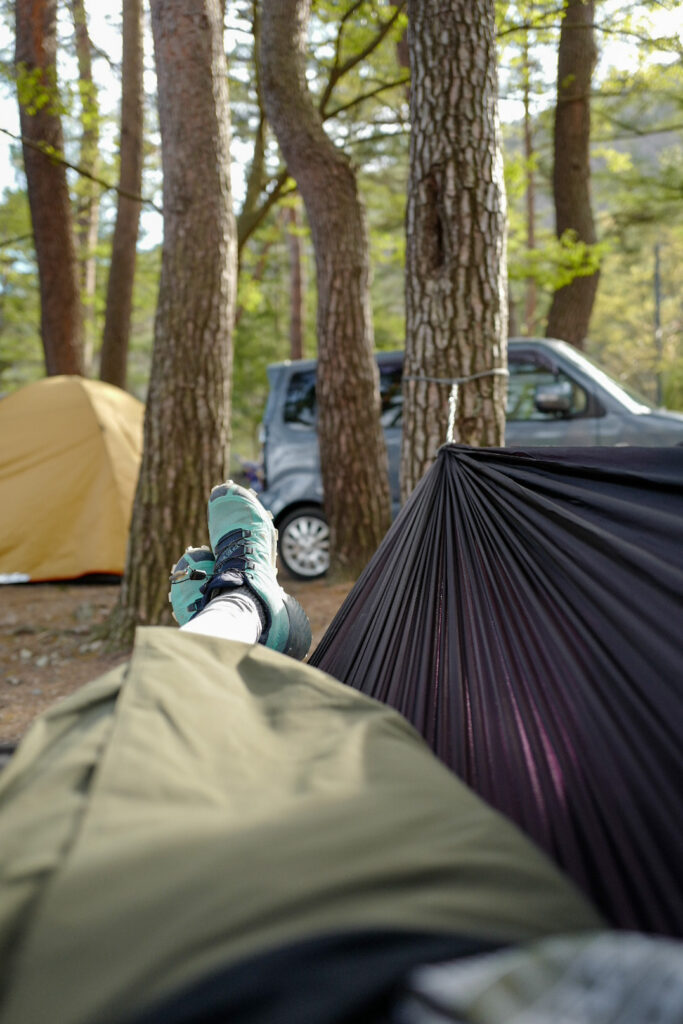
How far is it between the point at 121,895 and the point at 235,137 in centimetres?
1193

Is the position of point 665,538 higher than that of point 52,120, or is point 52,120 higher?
→ point 52,120

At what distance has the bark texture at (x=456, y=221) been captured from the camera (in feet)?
9.81

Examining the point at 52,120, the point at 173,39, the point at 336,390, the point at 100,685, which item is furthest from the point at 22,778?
the point at 52,120

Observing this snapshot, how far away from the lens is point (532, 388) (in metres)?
6.00

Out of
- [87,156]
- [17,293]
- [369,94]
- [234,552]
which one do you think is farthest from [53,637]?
[17,293]

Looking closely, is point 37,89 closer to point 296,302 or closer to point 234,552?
point 234,552

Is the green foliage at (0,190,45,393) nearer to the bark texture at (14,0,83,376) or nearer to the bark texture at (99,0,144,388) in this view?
the bark texture at (99,0,144,388)

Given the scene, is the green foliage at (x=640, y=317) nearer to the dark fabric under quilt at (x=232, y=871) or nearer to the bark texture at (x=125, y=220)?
the bark texture at (x=125, y=220)

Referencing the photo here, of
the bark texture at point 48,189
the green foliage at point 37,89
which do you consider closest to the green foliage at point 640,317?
the bark texture at point 48,189

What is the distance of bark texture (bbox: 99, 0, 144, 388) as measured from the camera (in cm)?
792

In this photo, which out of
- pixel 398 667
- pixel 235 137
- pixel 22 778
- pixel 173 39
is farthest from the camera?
pixel 235 137

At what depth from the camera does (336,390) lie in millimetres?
5414

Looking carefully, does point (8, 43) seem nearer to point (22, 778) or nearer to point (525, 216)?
point (22, 778)

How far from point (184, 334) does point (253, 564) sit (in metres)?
2.21
